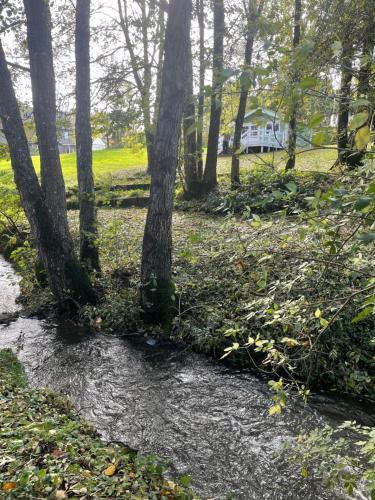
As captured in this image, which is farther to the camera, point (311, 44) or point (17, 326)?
point (17, 326)

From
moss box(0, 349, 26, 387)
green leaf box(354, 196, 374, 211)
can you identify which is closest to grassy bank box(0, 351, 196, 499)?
Answer: moss box(0, 349, 26, 387)

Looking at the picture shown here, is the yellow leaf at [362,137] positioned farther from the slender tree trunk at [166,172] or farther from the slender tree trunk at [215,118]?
the slender tree trunk at [215,118]

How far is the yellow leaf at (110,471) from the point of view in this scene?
3.02m

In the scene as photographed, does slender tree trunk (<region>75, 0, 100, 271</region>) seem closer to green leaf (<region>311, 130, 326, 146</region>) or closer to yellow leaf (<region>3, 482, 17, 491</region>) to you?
yellow leaf (<region>3, 482, 17, 491</region>)

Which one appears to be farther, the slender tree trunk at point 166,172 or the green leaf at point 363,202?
the slender tree trunk at point 166,172

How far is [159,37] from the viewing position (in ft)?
39.7

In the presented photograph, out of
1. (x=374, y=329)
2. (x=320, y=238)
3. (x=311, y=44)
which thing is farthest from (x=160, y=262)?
(x=311, y=44)

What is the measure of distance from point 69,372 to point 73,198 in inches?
498

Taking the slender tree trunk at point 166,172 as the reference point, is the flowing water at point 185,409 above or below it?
below

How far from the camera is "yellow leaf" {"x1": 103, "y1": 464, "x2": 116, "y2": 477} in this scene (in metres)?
3.02

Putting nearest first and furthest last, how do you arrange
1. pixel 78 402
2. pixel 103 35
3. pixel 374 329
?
1. pixel 78 402
2. pixel 374 329
3. pixel 103 35

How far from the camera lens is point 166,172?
583 cm

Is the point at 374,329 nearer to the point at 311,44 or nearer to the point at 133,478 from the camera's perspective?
the point at 133,478

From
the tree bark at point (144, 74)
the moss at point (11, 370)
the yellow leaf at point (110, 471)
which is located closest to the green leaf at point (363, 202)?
the yellow leaf at point (110, 471)
